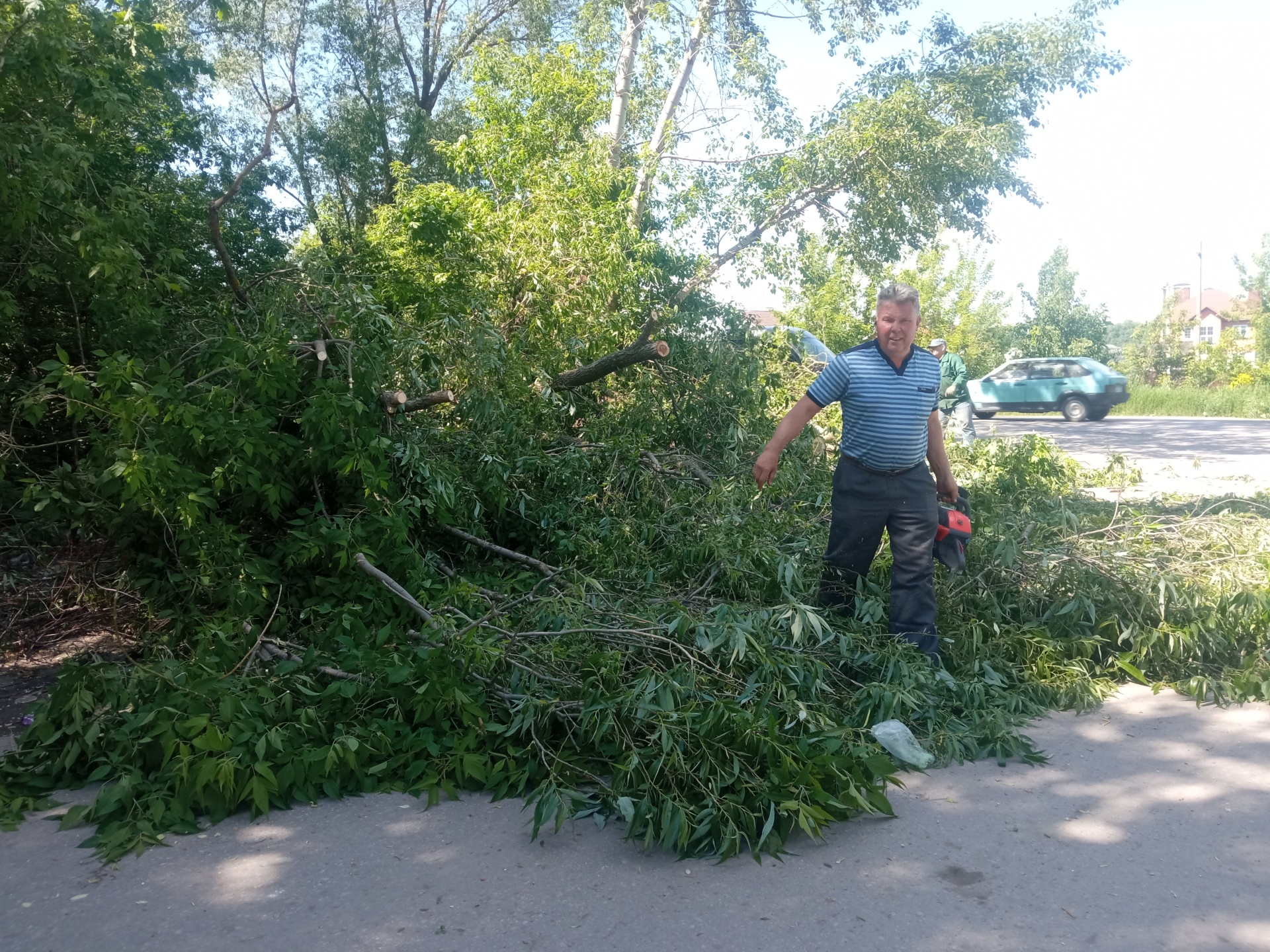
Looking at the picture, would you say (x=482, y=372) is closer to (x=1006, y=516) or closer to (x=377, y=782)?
(x=377, y=782)

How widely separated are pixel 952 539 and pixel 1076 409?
72.0ft

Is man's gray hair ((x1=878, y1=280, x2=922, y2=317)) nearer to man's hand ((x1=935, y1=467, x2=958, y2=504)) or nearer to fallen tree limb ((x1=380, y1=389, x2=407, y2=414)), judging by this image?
man's hand ((x1=935, y1=467, x2=958, y2=504))

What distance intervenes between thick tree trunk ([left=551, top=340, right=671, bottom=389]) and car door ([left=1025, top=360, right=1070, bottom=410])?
2054 cm

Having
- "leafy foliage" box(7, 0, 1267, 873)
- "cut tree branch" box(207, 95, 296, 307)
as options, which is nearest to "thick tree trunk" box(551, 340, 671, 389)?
"leafy foliage" box(7, 0, 1267, 873)

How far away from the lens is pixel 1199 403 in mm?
28703

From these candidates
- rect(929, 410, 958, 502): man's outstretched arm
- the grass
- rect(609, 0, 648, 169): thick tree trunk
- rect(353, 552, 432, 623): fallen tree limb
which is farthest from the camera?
the grass

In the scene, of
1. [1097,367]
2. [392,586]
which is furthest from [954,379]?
[1097,367]

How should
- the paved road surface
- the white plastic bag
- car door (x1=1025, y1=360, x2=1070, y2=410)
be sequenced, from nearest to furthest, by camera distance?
the white plastic bag < the paved road surface < car door (x1=1025, y1=360, x2=1070, y2=410)

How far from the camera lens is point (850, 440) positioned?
4824 mm

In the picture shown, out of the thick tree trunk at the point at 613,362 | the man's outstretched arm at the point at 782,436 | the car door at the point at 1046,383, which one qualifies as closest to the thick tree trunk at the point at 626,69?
the thick tree trunk at the point at 613,362

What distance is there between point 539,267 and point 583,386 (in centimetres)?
163

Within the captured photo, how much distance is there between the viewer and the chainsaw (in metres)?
4.99

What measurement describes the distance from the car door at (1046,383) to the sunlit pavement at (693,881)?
2310 cm

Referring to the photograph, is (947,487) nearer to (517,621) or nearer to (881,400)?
(881,400)
